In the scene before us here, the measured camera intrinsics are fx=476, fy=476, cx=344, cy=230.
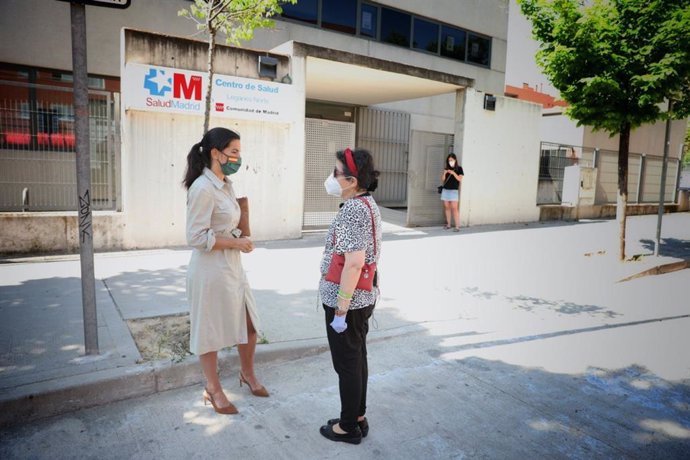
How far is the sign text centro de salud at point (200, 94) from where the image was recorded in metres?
8.04

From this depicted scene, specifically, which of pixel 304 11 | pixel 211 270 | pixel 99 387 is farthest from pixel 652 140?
pixel 99 387

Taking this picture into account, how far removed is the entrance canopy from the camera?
9916 mm

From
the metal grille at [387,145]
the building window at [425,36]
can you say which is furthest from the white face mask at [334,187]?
the building window at [425,36]

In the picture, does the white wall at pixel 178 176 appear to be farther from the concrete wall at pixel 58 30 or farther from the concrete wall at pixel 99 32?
the concrete wall at pixel 58 30

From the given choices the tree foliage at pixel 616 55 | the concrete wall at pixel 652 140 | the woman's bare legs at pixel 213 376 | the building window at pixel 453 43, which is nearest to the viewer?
the woman's bare legs at pixel 213 376

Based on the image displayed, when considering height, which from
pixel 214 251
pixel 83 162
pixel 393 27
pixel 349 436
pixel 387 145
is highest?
pixel 393 27

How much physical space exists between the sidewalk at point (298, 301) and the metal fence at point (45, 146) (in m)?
1.11

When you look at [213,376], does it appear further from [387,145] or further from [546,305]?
[387,145]

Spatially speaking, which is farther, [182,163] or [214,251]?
[182,163]

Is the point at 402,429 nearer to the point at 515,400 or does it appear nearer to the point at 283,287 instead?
the point at 515,400

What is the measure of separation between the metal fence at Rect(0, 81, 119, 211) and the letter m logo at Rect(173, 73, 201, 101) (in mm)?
1086

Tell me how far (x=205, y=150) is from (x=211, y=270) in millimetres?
827

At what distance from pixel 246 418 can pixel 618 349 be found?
153 inches

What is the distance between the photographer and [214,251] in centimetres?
324
